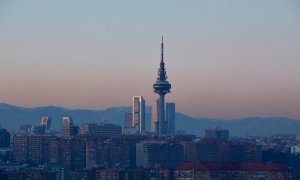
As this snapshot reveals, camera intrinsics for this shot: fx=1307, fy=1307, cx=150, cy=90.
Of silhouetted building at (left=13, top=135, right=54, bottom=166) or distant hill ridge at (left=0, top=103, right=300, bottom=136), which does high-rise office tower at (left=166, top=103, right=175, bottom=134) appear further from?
silhouetted building at (left=13, top=135, right=54, bottom=166)

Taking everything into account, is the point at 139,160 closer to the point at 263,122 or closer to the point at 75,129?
the point at 75,129

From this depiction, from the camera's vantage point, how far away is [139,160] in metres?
78.0

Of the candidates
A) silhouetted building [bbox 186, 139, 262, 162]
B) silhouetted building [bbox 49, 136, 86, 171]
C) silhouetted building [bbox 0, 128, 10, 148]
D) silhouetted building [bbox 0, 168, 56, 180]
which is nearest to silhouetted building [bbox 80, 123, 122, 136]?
silhouetted building [bbox 0, 128, 10, 148]

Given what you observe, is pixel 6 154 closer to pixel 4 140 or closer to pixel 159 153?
pixel 4 140

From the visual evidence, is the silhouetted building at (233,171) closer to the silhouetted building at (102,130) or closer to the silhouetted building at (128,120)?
the silhouetted building at (102,130)

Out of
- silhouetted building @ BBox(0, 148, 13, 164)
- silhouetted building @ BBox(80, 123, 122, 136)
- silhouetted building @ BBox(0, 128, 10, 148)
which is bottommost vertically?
silhouetted building @ BBox(0, 148, 13, 164)

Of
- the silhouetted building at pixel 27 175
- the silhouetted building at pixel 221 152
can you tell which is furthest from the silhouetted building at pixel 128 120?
the silhouetted building at pixel 27 175

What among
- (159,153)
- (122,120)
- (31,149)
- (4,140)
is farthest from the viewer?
(122,120)

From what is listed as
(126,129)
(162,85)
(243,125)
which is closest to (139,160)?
(162,85)

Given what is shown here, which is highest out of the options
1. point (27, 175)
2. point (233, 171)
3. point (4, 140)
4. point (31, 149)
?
point (4, 140)

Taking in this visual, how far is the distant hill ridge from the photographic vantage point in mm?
146625

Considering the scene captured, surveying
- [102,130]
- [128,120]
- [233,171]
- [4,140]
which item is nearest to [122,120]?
[128,120]

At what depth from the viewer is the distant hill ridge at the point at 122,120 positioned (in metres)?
147

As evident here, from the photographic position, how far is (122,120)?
154000mm
